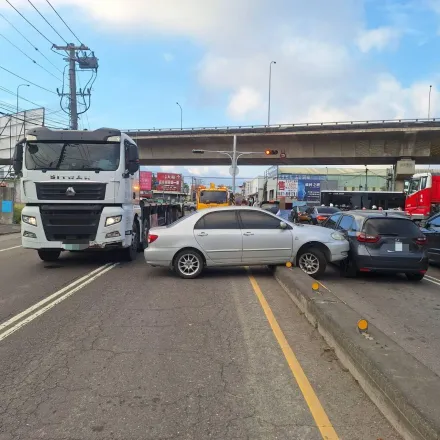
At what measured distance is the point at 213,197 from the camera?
2706cm

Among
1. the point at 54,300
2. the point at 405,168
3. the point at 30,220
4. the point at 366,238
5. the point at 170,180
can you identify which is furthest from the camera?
the point at 170,180

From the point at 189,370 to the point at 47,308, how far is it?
11.1ft

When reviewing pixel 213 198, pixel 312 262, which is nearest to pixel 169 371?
pixel 312 262

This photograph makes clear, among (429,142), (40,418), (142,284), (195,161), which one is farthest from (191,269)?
(195,161)

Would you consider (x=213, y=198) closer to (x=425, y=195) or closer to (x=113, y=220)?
(x=425, y=195)

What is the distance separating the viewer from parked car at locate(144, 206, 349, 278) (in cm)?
933

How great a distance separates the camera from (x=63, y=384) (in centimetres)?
416

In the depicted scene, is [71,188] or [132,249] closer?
[71,188]

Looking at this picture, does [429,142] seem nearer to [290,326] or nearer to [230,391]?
[290,326]

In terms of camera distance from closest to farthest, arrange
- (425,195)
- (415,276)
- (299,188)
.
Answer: (415,276)
(425,195)
(299,188)

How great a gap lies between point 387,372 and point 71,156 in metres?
8.93

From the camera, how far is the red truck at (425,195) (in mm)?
25922

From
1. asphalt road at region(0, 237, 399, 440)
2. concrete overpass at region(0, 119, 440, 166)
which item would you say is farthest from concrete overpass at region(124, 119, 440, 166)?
asphalt road at region(0, 237, 399, 440)

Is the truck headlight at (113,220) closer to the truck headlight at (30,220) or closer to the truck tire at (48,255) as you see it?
the truck headlight at (30,220)
